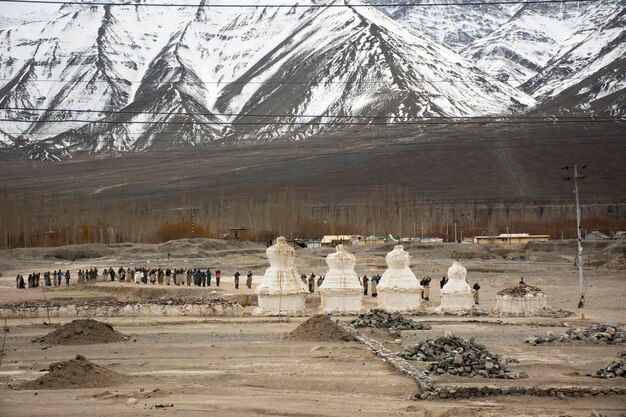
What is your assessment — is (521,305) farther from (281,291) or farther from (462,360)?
(462,360)

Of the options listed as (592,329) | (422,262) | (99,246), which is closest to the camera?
(592,329)

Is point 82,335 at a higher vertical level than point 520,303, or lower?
lower

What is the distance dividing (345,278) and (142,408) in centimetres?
2129

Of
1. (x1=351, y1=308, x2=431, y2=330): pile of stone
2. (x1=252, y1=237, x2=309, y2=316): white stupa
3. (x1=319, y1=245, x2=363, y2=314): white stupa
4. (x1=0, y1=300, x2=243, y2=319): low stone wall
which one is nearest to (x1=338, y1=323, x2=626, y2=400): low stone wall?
(x1=351, y1=308, x2=431, y2=330): pile of stone

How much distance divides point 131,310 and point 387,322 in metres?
11.6

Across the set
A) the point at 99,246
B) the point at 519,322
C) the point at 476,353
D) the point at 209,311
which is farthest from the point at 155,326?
the point at 99,246

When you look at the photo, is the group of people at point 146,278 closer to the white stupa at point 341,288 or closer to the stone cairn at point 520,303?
the white stupa at point 341,288

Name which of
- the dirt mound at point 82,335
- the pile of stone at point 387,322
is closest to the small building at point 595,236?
the pile of stone at point 387,322

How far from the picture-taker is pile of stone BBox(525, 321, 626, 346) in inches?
1212

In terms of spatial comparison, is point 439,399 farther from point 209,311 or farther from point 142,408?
point 209,311

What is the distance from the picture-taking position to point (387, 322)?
116 ft

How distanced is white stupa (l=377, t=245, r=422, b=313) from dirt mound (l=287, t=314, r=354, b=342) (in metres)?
8.73

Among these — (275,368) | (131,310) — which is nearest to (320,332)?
(275,368)

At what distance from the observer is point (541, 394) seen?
21875mm
